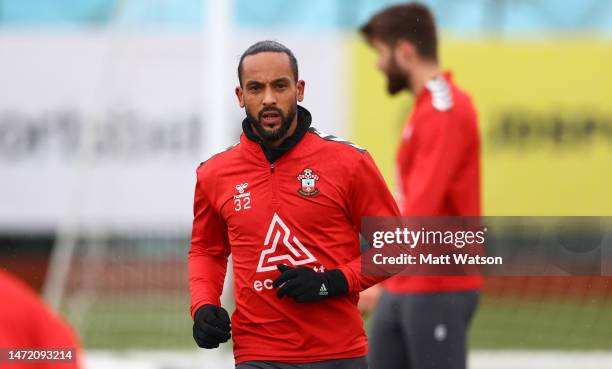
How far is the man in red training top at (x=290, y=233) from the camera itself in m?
3.16

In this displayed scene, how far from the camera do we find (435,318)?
4.32 m

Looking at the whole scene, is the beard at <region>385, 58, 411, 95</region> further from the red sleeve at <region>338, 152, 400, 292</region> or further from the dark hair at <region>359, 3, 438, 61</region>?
the red sleeve at <region>338, 152, 400, 292</region>

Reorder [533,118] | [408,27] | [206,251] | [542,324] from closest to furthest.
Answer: [206,251]
[408,27]
[542,324]
[533,118]

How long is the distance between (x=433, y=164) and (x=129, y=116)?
630cm

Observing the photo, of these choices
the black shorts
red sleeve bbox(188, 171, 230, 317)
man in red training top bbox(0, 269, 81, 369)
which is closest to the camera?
man in red training top bbox(0, 269, 81, 369)

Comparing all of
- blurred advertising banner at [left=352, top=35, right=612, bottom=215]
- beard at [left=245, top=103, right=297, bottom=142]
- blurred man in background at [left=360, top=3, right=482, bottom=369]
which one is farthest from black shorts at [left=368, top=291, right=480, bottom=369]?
blurred advertising banner at [left=352, top=35, right=612, bottom=215]

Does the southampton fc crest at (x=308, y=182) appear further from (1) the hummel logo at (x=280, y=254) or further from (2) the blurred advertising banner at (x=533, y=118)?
(2) the blurred advertising banner at (x=533, y=118)

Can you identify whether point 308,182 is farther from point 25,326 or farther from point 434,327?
point 25,326

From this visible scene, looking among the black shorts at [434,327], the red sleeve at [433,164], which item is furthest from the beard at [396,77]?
the black shorts at [434,327]

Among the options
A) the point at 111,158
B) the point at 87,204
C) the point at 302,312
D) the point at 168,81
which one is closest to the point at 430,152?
the point at 302,312

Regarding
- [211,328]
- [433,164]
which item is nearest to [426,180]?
[433,164]

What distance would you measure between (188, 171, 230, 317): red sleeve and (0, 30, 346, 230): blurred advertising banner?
6.82 meters

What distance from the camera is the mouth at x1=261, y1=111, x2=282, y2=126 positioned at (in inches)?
124

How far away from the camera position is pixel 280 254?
321 cm
